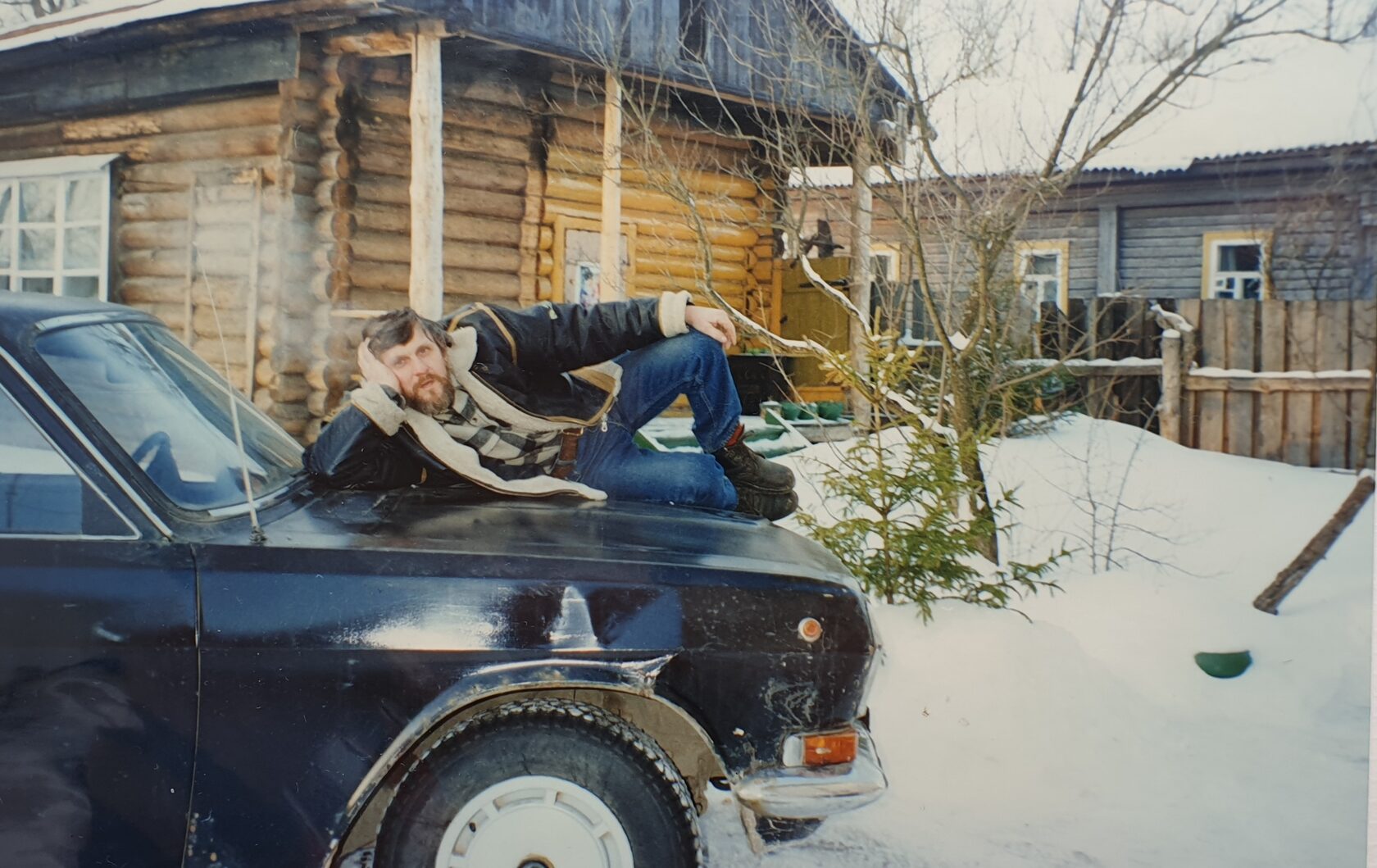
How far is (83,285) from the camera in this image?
3.28m

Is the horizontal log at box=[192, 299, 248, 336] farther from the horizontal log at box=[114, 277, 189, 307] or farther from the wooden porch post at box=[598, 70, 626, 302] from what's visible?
the wooden porch post at box=[598, 70, 626, 302]

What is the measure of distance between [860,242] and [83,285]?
301 centimetres

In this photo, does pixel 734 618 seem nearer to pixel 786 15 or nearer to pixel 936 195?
pixel 936 195

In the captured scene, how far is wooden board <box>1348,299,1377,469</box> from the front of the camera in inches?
123

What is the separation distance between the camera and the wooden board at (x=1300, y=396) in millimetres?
3398

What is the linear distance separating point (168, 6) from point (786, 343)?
2.71 metres

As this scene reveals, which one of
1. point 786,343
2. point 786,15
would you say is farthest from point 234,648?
point 786,15

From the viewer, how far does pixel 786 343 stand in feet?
13.2

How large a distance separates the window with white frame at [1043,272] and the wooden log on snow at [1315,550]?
1.44m

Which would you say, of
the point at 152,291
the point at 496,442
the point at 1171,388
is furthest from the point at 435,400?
the point at 1171,388

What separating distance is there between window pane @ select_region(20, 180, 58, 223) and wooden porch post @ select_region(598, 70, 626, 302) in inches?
78.7

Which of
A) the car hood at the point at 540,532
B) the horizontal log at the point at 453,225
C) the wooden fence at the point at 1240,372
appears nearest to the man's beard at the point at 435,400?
the car hood at the point at 540,532

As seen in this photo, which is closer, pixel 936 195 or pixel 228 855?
pixel 228 855

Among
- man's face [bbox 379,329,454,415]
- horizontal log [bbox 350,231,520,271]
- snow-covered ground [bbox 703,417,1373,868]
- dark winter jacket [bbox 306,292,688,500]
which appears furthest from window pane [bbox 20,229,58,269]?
snow-covered ground [bbox 703,417,1373,868]
